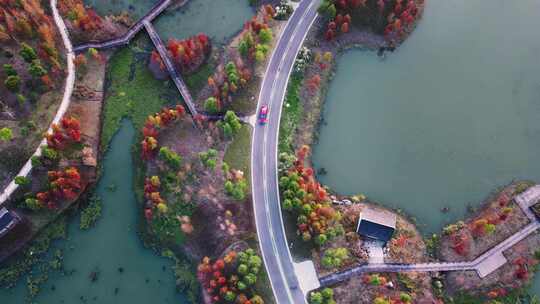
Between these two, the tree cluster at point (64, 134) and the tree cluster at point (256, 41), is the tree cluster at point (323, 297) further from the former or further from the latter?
the tree cluster at point (64, 134)

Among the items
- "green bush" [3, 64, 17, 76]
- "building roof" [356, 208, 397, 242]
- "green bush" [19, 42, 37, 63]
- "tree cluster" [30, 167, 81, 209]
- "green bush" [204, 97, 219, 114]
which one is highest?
"green bush" [19, 42, 37, 63]

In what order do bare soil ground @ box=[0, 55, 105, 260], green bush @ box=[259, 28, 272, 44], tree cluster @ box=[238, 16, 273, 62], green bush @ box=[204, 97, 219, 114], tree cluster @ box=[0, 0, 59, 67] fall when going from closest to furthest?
bare soil ground @ box=[0, 55, 105, 260] → green bush @ box=[204, 97, 219, 114] → tree cluster @ box=[0, 0, 59, 67] → tree cluster @ box=[238, 16, 273, 62] → green bush @ box=[259, 28, 272, 44]

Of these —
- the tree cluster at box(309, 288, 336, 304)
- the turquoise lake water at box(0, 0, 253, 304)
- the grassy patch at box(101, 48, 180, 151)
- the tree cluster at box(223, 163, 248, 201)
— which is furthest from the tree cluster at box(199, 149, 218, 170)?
the tree cluster at box(309, 288, 336, 304)

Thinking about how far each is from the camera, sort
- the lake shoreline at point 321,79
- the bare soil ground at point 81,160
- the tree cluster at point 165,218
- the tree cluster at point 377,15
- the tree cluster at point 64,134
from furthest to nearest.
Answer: the tree cluster at point 377,15 → the lake shoreline at point 321,79 → the tree cluster at point 64,134 → the tree cluster at point 165,218 → the bare soil ground at point 81,160

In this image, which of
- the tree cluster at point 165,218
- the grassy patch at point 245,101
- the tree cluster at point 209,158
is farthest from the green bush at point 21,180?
the grassy patch at point 245,101

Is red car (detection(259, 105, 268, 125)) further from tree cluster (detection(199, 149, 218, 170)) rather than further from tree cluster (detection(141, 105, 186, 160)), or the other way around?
tree cluster (detection(141, 105, 186, 160))

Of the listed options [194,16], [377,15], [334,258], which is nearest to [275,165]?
[334,258]

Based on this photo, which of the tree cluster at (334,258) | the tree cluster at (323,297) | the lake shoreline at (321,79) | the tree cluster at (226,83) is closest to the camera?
the tree cluster at (323,297)
